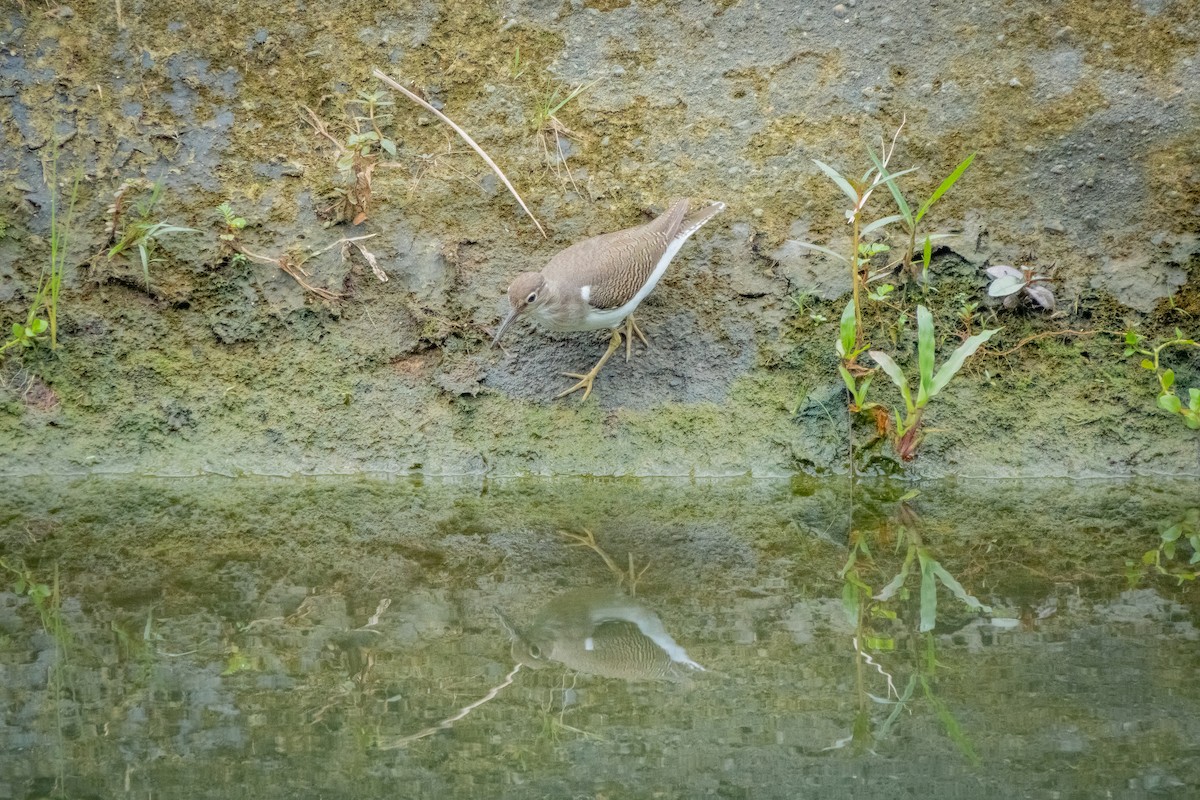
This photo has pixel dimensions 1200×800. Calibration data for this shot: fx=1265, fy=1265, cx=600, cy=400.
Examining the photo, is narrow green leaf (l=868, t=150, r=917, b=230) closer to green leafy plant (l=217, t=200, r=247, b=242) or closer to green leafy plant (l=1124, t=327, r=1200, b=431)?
green leafy plant (l=1124, t=327, r=1200, b=431)

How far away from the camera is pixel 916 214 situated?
6.19 meters

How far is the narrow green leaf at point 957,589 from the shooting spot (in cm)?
468

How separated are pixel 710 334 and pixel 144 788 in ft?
12.2

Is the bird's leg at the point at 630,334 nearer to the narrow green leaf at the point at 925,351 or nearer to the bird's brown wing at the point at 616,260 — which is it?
the bird's brown wing at the point at 616,260

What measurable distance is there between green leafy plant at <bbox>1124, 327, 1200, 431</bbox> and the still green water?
0.38 m

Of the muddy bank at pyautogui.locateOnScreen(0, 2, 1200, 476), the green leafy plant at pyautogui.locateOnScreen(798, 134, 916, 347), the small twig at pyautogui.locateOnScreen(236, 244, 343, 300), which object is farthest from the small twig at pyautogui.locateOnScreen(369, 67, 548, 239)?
the green leafy plant at pyautogui.locateOnScreen(798, 134, 916, 347)

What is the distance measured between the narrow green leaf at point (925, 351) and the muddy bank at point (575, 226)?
48 cm

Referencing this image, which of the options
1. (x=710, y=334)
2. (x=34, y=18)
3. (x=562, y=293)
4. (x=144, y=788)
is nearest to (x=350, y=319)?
(x=562, y=293)

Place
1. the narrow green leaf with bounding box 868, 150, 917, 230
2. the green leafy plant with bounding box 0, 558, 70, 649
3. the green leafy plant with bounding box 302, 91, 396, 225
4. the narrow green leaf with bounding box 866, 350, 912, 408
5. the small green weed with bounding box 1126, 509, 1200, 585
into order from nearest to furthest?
the green leafy plant with bounding box 0, 558, 70, 649, the small green weed with bounding box 1126, 509, 1200, 585, the narrow green leaf with bounding box 868, 150, 917, 230, the narrow green leaf with bounding box 866, 350, 912, 408, the green leafy plant with bounding box 302, 91, 396, 225

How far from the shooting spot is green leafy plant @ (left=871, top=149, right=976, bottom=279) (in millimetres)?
5836

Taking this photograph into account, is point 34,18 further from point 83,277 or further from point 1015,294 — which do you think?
point 1015,294

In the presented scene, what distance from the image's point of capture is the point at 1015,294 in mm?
6371

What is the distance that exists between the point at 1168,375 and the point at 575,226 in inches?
119

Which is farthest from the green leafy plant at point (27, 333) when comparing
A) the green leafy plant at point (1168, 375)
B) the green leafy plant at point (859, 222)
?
the green leafy plant at point (1168, 375)
